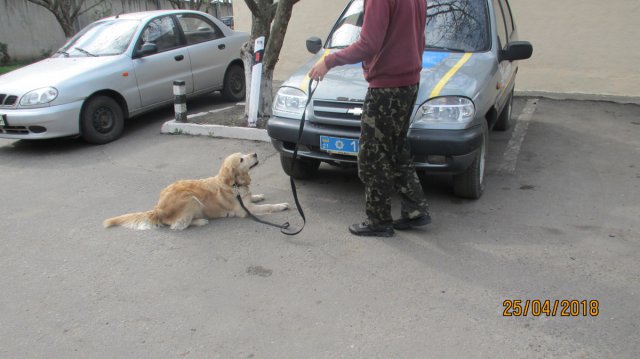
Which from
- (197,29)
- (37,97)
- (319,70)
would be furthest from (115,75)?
(319,70)

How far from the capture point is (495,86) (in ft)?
15.7

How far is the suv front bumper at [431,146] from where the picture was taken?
3.95m

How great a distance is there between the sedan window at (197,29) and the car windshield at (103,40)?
0.87m

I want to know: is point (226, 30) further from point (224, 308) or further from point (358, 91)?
point (224, 308)

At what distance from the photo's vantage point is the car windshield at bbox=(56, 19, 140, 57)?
7234 mm

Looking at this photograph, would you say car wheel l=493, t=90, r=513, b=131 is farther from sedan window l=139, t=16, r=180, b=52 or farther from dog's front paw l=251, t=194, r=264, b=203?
sedan window l=139, t=16, r=180, b=52

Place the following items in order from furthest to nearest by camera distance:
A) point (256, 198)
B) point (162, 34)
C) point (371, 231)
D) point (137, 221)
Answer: point (162, 34) < point (256, 198) < point (137, 221) < point (371, 231)

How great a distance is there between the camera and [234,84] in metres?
9.19

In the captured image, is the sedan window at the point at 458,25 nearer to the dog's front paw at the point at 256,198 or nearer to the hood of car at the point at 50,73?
the dog's front paw at the point at 256,198

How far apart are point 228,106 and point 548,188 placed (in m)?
5.81

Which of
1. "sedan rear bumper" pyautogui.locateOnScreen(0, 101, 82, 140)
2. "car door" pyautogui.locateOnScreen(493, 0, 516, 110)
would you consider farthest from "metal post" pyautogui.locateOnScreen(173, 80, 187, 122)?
"car door" pyautogui.locateOnScreen(493, 0, 516, 110)

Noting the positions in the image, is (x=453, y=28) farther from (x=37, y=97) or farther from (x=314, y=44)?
(x=37, y=97)

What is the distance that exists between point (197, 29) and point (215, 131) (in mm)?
2443

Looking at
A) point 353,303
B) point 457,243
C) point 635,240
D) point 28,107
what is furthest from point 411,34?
point 28,107
